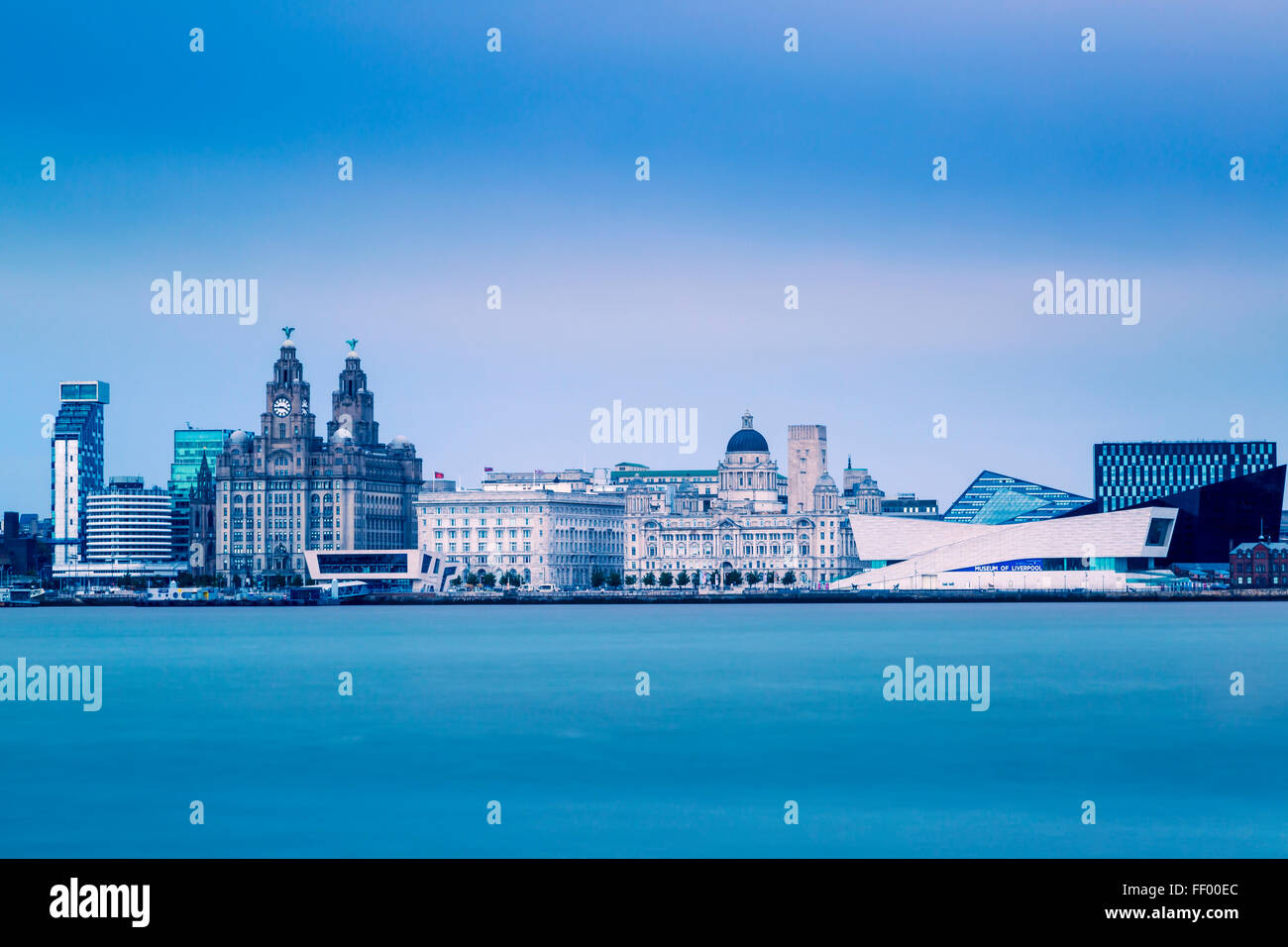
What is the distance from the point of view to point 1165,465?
632ft

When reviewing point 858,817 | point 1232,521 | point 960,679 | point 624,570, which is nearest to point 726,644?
point 960,679

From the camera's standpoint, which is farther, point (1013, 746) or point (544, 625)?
point (544, 625)

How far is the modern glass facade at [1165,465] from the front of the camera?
191375mm

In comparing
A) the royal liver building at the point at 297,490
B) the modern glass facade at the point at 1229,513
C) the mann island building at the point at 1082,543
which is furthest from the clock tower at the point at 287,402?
the modern glass facade at the point at 1229,513

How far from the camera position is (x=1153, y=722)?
38406 millimetres

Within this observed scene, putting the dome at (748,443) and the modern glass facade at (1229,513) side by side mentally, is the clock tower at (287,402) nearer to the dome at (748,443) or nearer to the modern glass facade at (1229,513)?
the dome at (748,443)

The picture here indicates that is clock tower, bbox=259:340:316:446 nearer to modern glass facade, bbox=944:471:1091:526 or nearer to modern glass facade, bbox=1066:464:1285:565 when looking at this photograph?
modern glass facade, bbox=944:471:1091:526

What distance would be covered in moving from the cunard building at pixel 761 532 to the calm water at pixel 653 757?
308 feet

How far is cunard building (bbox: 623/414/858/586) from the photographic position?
15875 centimetres

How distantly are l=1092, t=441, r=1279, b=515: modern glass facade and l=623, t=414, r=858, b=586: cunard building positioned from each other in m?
42.4

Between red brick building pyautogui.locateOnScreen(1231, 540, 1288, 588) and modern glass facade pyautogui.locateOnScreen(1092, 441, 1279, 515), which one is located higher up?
modern glass facade pyautogui.locateOnScreen(1092, 441, 1279, 515)

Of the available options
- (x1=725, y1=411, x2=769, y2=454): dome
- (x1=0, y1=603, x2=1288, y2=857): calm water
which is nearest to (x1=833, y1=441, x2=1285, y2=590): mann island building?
(x1=725, y1=411, x2=769, y2=454): dome
